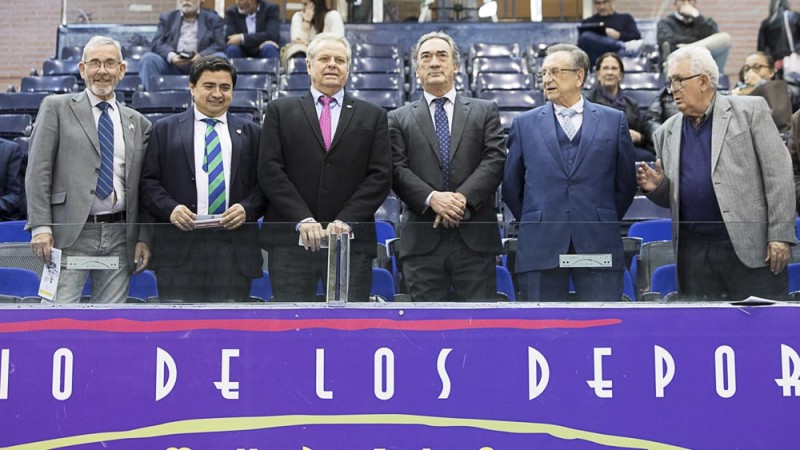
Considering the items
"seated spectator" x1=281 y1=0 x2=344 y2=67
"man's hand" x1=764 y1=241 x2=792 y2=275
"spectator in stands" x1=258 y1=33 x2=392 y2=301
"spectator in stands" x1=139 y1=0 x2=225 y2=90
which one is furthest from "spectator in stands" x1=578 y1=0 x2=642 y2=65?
"man's hand" x1=764 y1=241 x2=792 y2=275

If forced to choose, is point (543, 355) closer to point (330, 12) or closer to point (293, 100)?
point (293, 100)

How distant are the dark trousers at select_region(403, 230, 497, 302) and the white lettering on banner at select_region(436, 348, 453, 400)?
216 mm

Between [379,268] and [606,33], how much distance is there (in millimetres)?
6776

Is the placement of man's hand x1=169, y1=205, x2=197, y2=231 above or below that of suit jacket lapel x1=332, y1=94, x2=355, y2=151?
below

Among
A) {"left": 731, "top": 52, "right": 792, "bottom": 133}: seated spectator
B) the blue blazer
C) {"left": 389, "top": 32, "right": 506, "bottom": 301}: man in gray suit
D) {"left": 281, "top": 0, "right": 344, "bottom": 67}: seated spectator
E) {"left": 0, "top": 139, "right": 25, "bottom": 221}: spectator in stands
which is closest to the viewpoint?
{"left": 389, "top": 32, "right": 506, "bottom": 301}: man in gray suit

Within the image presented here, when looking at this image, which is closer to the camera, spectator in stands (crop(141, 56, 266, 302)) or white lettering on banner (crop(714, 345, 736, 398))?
white lettering on banner (crop(714, 345, 736, 398))

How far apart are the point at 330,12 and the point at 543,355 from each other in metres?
6.34

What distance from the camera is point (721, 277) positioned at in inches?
140

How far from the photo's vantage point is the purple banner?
3.36m

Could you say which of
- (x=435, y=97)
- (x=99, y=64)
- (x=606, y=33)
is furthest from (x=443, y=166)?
(x=606, y=33)

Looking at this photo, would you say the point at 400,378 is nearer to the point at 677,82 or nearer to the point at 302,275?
the point at 302,275

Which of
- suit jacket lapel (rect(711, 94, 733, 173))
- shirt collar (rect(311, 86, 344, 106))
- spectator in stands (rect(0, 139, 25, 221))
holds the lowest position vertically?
spectator in stands (rect(0, 139, 25, 221))

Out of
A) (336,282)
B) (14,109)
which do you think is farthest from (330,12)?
(336,282)

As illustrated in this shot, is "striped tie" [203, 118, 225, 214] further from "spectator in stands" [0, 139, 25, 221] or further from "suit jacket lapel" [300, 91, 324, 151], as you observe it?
"spectator in stands" [0, 139, 25, 221]
